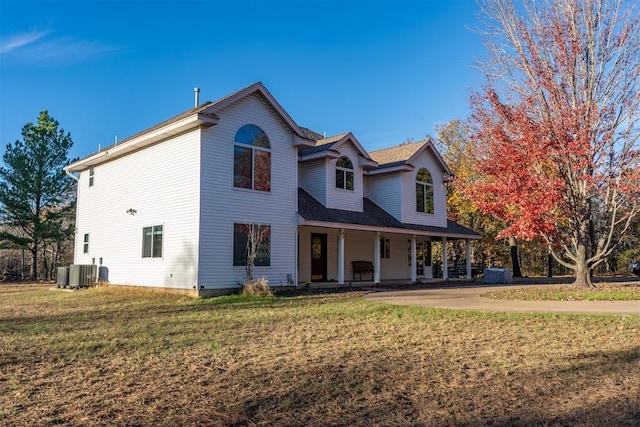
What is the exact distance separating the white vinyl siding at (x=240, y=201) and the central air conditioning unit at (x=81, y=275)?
7079 millimetres

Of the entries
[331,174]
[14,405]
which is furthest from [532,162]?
[14,405]

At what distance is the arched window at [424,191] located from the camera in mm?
22531

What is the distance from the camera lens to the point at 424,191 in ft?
74.9

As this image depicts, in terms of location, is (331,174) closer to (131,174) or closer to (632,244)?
(131,174)

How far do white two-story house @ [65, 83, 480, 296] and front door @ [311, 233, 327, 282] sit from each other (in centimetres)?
4

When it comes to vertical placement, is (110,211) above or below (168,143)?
below

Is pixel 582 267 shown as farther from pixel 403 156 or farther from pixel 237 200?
pixel 237 200

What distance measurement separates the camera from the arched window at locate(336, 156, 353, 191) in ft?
64.1

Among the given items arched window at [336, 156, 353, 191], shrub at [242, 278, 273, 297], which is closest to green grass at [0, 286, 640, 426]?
shrub at [242, 278, 273, 297]

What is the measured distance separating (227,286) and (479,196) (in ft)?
28.8

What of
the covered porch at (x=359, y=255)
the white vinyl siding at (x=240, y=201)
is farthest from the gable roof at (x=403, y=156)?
the white vinyl siding at (x=240, y=201)

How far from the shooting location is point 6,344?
24.3ft

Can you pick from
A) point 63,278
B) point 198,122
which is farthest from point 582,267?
point 63,278

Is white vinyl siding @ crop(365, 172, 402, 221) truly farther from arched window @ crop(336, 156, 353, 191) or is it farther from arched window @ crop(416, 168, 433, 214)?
arched window @ crop(336, 156, 353, 191)
